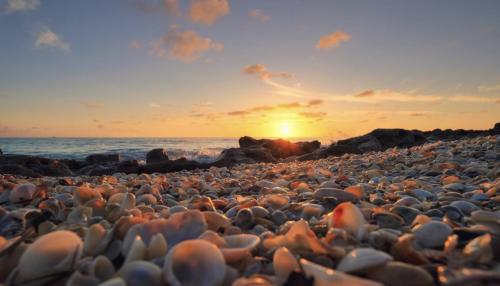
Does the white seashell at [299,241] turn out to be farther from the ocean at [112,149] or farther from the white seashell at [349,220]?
the ocean at [112,149]

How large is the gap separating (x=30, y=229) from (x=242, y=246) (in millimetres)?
1076

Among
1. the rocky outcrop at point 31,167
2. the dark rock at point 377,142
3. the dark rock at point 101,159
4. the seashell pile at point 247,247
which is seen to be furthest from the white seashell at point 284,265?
the dark rock at point 101,159

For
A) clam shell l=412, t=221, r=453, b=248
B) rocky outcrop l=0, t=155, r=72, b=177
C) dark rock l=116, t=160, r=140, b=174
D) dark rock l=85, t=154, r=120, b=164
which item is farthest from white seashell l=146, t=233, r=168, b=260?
dark rock l=85, t=154, r=120, b=164

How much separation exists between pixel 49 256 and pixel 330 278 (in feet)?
2.95

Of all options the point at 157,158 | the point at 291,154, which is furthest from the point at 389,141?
the point at 157,158

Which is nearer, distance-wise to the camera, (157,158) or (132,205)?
(132,205)

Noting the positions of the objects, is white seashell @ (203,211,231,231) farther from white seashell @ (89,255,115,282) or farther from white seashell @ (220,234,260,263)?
white seashell @ (89,255,115,282)

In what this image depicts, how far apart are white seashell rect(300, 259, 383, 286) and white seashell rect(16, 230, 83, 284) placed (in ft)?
2.56

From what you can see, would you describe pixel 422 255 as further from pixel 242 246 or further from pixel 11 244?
pixel 11 244

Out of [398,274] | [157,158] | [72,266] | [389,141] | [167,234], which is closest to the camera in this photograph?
[398,274]

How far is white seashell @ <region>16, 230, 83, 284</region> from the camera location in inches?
→ 42.7

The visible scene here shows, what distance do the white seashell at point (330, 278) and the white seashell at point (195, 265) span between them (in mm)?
266

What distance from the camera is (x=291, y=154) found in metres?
18.1

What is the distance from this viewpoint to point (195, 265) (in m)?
1.04
